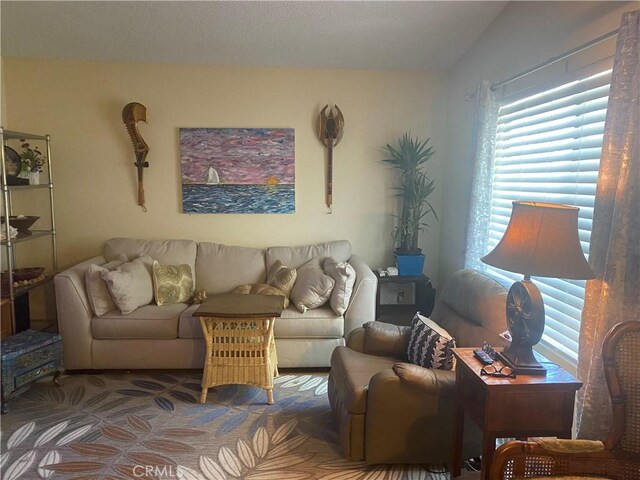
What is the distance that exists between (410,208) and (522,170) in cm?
133

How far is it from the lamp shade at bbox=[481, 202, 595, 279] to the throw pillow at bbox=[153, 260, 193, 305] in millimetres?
2694

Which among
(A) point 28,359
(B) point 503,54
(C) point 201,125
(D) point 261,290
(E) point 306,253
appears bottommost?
(A) point 28,359

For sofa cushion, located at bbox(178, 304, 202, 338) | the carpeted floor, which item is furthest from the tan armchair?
sofa cushion, located at bbox(178, 304, 202, 338)

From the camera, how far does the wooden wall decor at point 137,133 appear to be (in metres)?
4.07

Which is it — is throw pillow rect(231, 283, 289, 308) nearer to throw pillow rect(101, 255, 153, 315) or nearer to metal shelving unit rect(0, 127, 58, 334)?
throw pillow rect(101, 255, 153, 315)

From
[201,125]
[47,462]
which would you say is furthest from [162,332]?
[201,125]

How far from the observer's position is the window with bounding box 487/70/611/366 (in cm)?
234

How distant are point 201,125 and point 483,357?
329 centimetres

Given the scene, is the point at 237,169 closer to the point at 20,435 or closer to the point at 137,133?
the point at 137,133

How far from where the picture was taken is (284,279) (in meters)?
3.80

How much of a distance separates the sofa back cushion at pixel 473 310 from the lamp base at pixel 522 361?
0.29 metres

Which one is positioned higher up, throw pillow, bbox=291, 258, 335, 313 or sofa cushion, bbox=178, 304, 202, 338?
throw pillow, bbox=291, 258, 335, 313

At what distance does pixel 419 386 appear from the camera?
2.27m

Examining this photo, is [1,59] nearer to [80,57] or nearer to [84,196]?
[80,57]
